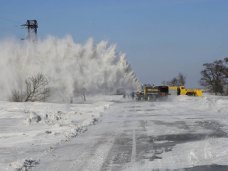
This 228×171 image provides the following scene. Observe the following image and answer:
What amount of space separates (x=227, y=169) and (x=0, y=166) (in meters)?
4.80

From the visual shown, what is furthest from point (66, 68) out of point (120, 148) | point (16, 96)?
point (120, 148)

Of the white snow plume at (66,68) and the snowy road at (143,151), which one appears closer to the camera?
the snowy road at (143,151)

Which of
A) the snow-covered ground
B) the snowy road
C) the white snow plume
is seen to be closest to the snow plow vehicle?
the white snow plume

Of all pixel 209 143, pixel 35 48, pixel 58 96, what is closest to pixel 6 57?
pixel 35 48

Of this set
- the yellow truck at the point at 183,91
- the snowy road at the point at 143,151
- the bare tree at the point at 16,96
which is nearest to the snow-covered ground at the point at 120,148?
the snowy road at the point at 143,151

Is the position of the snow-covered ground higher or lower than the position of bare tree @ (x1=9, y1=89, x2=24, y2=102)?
lower

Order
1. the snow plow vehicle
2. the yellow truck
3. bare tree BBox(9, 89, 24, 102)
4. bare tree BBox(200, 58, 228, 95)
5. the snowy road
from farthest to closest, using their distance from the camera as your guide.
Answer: bare tree BBox(200, 58, 228, 95)
the yellow truck
the snow plow vehicle
bare tree BBox(9, 89, 24, 102)
the snowy road

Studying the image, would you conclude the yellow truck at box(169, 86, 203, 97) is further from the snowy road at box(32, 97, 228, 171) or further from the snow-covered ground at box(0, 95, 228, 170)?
the snowy road at box(32, 97, 228, 171)

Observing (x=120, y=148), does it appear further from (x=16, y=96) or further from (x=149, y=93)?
(x=149, y=93)

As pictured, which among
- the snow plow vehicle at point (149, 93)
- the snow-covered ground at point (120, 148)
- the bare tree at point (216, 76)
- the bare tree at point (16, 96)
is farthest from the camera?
the bare tree at point (216, 76)

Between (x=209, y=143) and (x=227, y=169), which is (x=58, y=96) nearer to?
(x=209, y=143)

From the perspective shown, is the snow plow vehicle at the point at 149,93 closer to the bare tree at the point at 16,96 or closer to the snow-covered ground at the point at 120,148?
the bare tree at the point at 16,96

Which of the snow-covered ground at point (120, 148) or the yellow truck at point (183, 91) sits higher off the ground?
the yellow truck at point (183, 91)

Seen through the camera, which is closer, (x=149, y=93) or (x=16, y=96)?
(x=16, y=96)
